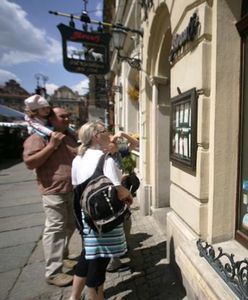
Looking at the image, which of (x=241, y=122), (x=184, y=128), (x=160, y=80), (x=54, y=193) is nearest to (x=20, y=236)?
(x=54, y=193)

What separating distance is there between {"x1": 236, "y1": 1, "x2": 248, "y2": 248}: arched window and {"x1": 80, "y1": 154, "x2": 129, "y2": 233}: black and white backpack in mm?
1069

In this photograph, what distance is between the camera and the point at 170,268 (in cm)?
323

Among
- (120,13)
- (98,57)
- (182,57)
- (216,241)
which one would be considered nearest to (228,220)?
(216,241)

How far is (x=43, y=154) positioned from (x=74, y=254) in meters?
1.69

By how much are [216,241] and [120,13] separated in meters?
8.52

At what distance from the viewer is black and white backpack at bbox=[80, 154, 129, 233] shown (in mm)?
2086

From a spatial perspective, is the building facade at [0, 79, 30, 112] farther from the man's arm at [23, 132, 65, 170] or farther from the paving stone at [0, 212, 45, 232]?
the man's arm at [23, 132, 65, 170]

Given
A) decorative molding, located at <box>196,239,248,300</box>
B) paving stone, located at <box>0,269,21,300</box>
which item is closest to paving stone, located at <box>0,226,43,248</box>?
paving stone, located at <box>0,269,21,300</box>

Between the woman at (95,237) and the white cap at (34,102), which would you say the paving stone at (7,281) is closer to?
the woman at (95,237)

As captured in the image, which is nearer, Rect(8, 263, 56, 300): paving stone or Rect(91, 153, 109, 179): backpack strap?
Rect(91, 153, 109, 179): backpack strap

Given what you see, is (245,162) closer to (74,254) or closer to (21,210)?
(74,254)

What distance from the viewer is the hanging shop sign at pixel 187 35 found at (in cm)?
242

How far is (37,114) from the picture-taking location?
2932 millimetres

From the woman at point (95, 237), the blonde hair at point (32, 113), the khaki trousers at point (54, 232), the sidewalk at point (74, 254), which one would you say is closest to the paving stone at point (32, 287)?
the sidewalk at point (74, 254)
